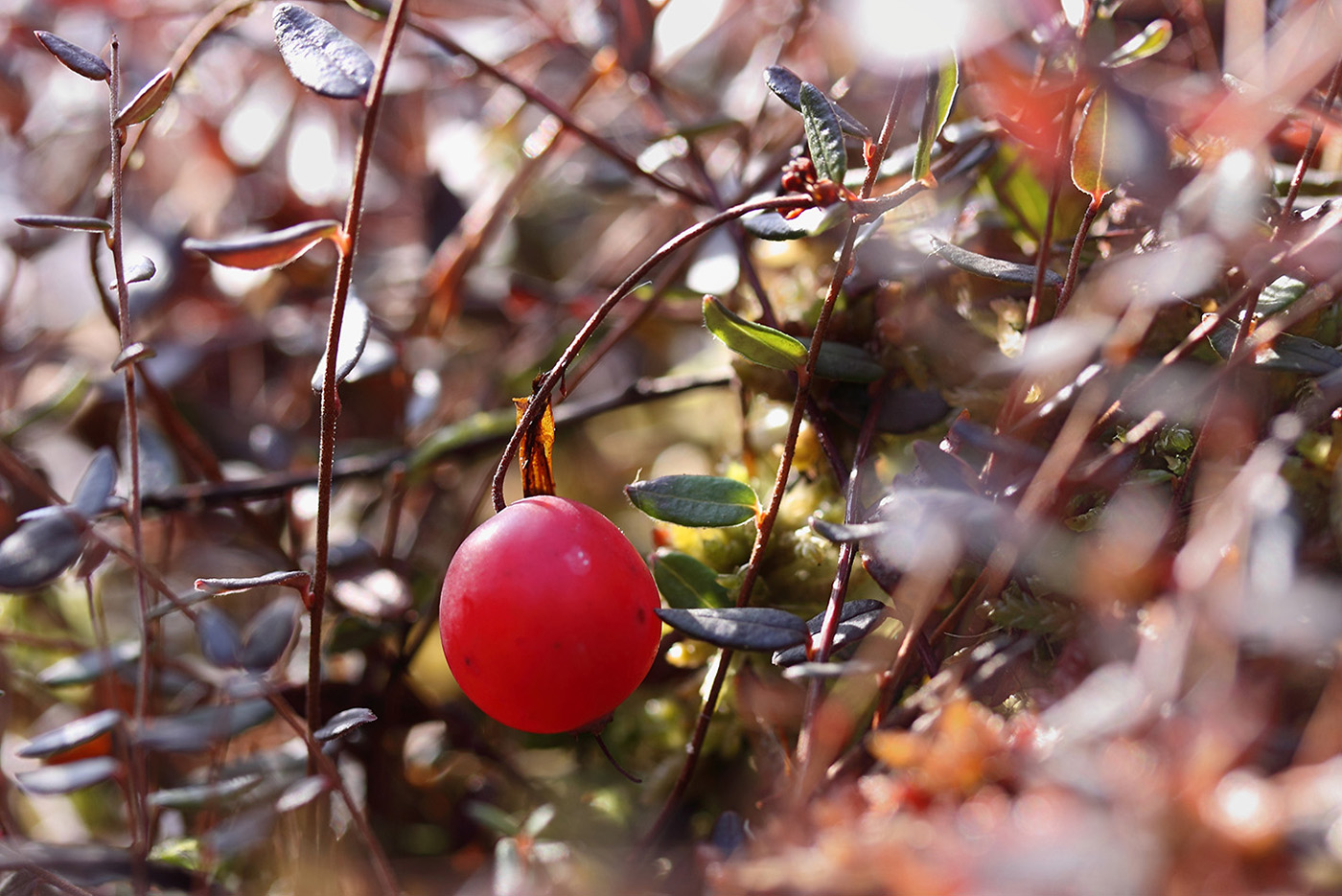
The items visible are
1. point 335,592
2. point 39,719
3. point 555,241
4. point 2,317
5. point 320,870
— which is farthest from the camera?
point 555,241

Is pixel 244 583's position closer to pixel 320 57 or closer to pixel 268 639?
pixel 268 639

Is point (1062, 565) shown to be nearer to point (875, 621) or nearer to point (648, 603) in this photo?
point (875, 621)

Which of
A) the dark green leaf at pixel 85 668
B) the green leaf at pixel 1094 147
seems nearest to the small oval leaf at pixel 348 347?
the dark green leaf at pixel 85 668

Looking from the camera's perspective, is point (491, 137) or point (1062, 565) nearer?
point (1062, 565)

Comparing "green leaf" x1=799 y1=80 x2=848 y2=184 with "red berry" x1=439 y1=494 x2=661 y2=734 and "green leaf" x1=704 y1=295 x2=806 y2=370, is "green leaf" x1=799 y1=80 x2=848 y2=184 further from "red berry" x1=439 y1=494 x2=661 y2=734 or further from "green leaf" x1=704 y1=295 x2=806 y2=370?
"red berry" x1=439 y1=494 x2=661 y2=734

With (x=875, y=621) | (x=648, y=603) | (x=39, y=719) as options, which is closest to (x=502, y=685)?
(x=648, y=603)

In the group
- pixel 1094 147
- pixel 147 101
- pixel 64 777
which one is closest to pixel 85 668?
pixel 64 777

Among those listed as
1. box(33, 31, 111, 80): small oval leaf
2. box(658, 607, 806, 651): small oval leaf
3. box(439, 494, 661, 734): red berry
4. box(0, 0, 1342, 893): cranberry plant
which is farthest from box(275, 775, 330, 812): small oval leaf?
box(33, 31, 111, 80): small oval leaf
